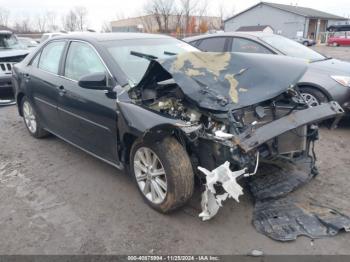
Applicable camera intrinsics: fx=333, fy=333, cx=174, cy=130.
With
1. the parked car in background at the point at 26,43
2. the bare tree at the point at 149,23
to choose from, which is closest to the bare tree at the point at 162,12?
the bare tree at the point at 149,23

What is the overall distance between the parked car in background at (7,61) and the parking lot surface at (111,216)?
4426mm

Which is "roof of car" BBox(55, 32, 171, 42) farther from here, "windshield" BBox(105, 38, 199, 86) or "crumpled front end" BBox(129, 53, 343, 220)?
"crumpled front end" BBox(129, 53, 343, 220)

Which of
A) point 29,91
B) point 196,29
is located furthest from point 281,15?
point 29,91

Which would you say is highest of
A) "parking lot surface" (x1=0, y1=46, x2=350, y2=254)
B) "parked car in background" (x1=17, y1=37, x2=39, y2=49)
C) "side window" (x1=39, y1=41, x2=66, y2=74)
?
"side window" (x1=39, y1=41, x2=66, y2=74)

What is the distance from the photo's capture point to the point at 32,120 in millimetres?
5441

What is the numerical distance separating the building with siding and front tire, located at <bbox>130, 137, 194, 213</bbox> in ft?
142

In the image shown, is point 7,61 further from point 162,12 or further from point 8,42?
point 162,12

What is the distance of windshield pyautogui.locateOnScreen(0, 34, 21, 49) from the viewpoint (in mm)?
9648

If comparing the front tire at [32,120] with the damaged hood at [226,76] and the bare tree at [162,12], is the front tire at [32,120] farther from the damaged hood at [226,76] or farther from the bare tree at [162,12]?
the bare tree at [162,12]

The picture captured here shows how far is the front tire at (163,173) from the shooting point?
9.80 ft

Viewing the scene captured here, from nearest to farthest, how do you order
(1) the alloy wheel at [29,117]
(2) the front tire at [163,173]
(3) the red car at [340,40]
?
(2) the front tire at [163,173], (1) the alloy wheel at [29,117], (3) the red car at [340,40]

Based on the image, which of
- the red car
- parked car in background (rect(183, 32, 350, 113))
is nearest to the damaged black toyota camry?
parked car in background (rect(183, 32, 350, 113))

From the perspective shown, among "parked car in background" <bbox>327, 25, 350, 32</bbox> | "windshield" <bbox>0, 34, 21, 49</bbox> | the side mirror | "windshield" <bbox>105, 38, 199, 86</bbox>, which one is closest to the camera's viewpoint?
the side mirror

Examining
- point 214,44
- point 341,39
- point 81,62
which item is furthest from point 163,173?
point 341,39
